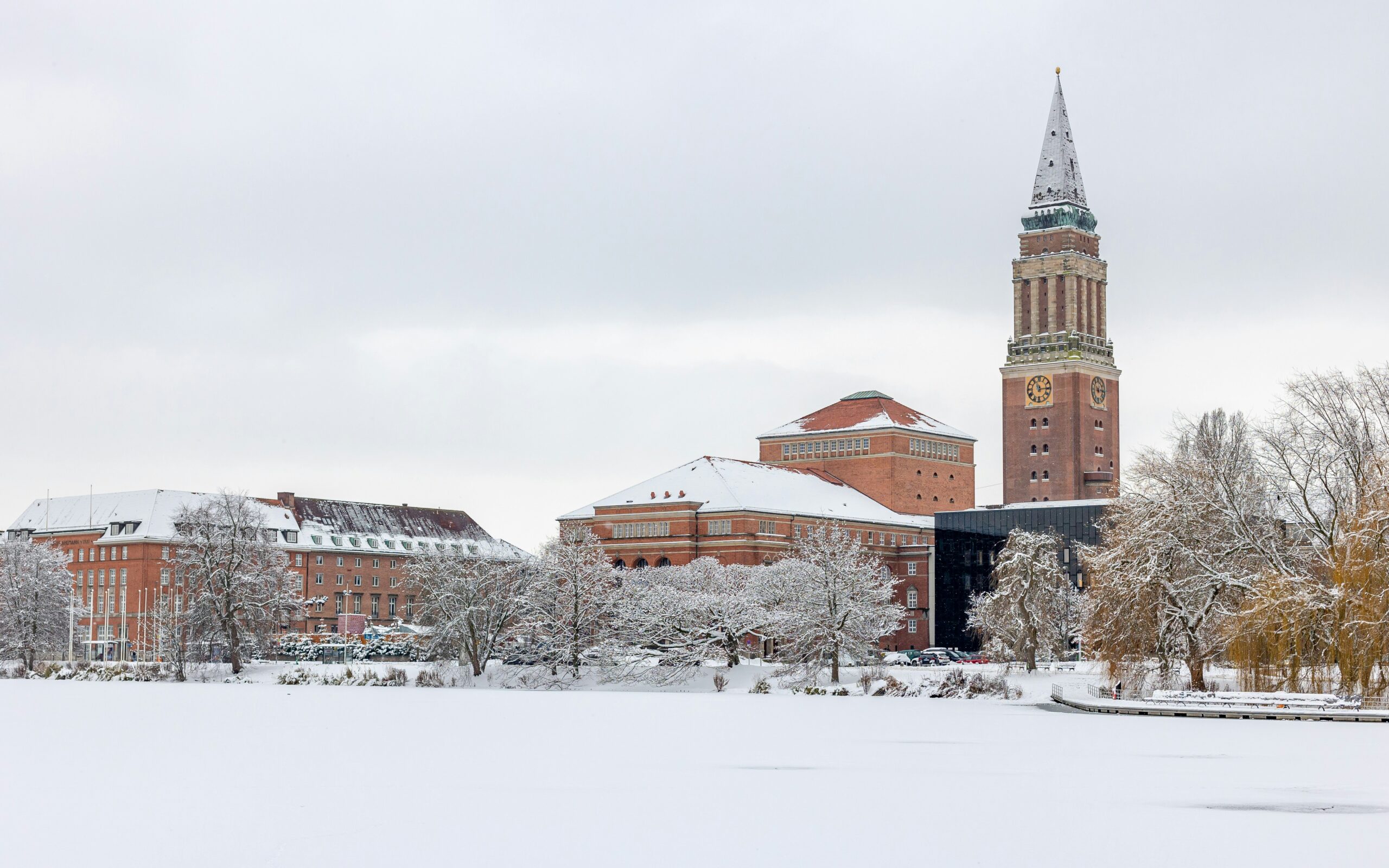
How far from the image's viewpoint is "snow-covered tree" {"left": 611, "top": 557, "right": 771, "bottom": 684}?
295 feet

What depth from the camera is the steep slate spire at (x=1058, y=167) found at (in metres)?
158

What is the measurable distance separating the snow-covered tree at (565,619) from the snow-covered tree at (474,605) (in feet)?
3.08

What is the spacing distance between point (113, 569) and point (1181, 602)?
110 metres

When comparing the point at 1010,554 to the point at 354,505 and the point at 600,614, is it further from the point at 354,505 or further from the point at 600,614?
the point at 354,505

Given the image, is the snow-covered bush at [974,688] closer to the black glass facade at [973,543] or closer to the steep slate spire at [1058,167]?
the black glass facade at [973,543]

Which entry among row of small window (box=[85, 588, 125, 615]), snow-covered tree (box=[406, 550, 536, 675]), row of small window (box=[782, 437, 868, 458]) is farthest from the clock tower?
row of small window (box=[85, 588, 125, 615])

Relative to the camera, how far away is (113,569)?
502ft

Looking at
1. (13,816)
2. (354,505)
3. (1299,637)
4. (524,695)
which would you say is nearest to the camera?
(13,816)

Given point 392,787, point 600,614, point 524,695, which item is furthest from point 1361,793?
point 600,614

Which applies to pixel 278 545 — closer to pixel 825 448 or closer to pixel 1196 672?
pixel 825 448

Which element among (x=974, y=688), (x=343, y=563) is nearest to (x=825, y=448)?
(x=343, y=563)

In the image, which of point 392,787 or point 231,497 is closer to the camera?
point 392,787

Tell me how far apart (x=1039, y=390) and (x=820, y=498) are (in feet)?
76.3

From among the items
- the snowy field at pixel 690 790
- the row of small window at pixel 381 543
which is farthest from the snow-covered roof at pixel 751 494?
the snowy field at pixel 690 790
